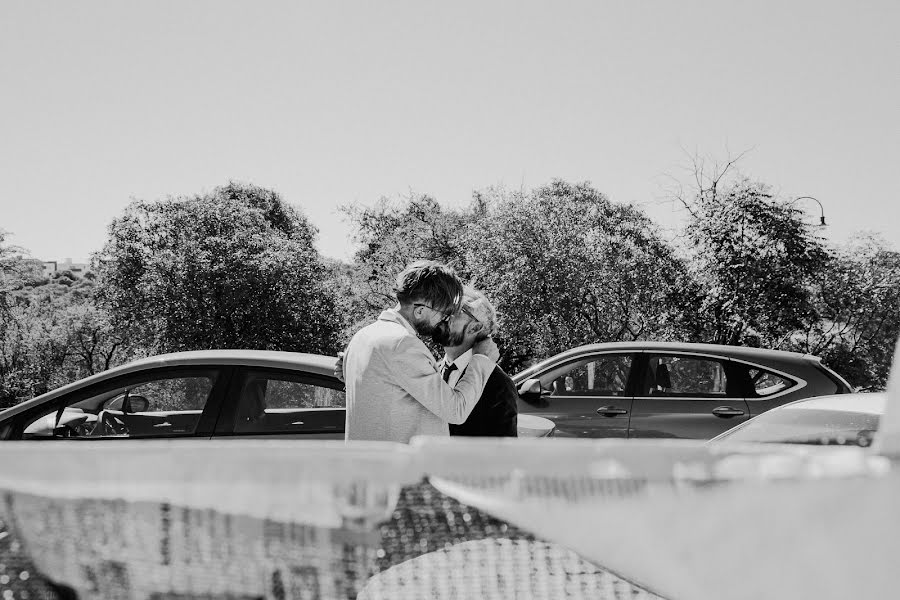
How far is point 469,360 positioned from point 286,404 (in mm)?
2599

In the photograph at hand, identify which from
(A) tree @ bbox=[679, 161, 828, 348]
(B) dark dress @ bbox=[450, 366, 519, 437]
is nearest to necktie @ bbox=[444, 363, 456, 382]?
(B) dark dress @ bbox=[450, 366, 519, 437]

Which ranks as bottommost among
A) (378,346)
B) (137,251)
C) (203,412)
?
A: (203,412)

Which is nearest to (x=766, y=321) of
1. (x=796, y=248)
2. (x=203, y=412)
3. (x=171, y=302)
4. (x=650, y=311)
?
(x=796, y=248)

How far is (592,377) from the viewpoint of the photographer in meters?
8.20

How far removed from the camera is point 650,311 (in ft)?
63.2

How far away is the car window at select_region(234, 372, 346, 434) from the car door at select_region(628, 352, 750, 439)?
372cm

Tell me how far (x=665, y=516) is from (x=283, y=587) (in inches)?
16.8

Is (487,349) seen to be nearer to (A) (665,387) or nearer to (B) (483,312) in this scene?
(B) (483,312)

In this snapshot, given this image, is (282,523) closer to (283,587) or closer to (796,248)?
(283,587)

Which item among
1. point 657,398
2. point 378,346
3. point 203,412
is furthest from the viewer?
point 657,398

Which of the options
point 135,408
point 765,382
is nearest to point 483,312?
point 135,408

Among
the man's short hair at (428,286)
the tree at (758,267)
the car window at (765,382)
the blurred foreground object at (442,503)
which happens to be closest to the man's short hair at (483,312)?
the man's short hair at (428,286)

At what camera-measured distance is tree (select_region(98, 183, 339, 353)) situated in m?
26.6

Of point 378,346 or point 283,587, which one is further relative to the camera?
point 378,346
